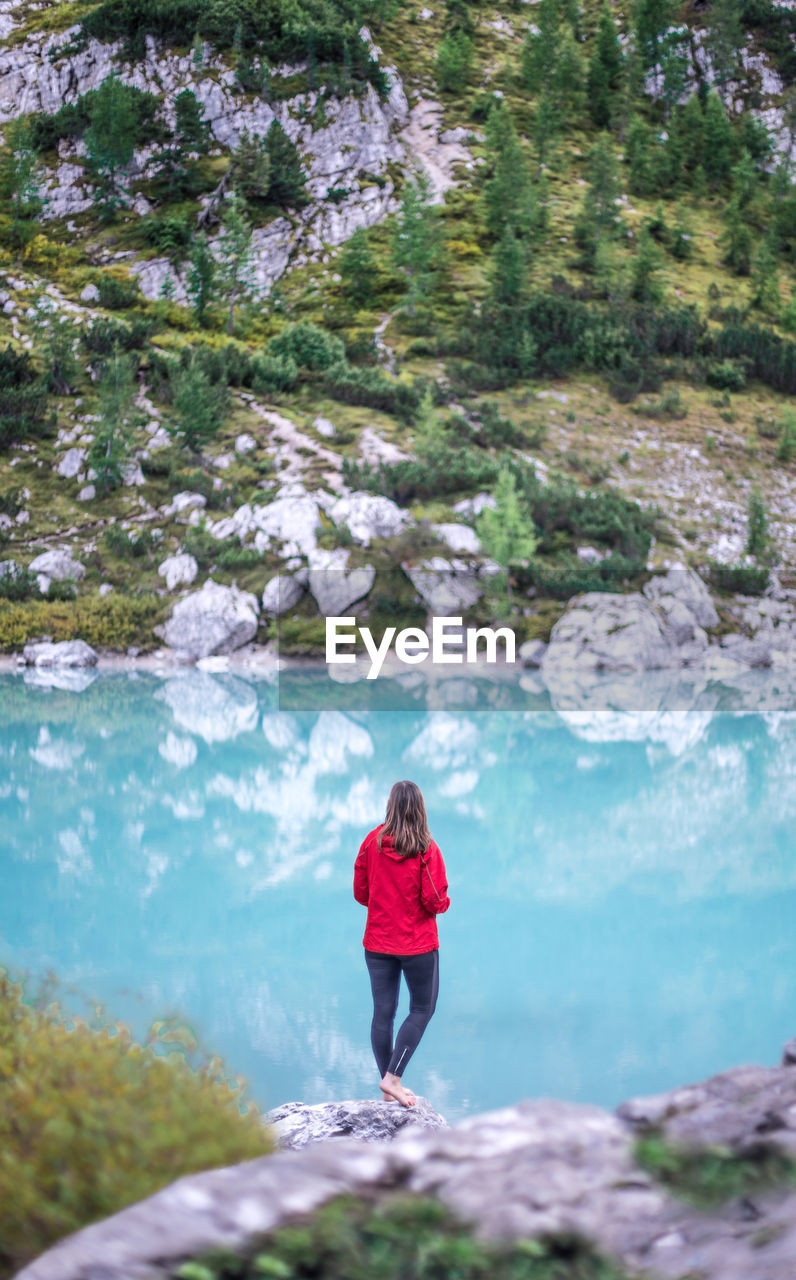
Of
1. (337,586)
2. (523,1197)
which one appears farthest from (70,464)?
(523,1197)

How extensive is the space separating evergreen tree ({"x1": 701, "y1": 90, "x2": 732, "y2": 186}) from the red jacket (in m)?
55.5

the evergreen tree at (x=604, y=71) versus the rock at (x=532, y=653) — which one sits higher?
the evergreen tree at (x=604, y=71)

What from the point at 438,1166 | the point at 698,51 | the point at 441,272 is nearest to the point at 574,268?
the point at 441,272

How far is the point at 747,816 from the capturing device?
11.8 metres

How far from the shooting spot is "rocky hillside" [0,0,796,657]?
25.7 meters

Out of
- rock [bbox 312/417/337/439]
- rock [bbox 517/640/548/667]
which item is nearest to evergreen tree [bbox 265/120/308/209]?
rock [bbox 312/417/337/439]

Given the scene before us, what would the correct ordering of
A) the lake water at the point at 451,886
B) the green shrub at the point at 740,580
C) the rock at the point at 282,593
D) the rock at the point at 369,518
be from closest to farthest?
the lake water at the point at 451,886, the rock at the point at 282,593, the rock at the point at 369,518, the green shrub at the point at 740,580

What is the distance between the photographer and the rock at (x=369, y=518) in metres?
25.9

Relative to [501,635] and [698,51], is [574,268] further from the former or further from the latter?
[698,51]

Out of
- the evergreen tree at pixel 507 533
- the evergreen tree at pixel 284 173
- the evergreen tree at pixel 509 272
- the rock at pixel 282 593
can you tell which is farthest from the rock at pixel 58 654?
the evergreen tree at pixel 284 173

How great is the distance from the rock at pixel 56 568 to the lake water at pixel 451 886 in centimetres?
851

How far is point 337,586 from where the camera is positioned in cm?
2495

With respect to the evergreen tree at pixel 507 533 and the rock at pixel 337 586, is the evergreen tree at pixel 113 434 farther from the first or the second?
the evergreen tree at pixel 507 533

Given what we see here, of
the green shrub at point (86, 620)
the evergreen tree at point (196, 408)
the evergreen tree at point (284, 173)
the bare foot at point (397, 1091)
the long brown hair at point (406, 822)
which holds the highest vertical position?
the evergreen tree at point (284, 173)
